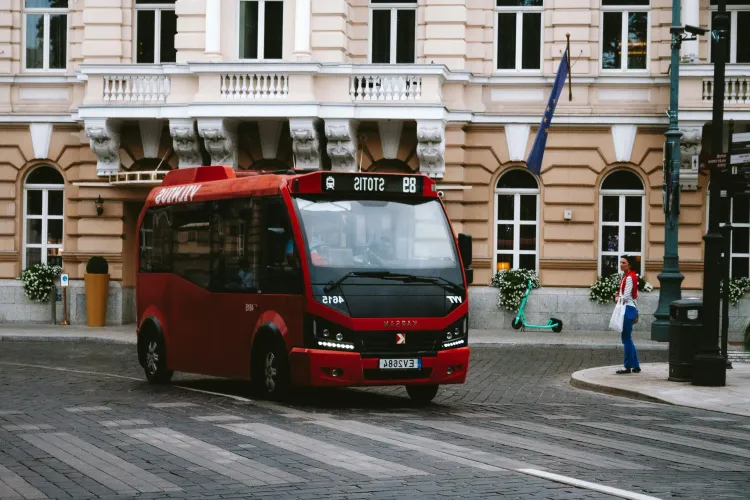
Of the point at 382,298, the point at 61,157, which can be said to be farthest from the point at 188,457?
the point at 61,157

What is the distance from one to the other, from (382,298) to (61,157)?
60.2ft

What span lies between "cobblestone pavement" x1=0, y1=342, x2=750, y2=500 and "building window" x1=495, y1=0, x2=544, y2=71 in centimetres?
1341

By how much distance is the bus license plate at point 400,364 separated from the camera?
15.0 metres

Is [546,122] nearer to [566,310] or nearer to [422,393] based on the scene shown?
[566,310]

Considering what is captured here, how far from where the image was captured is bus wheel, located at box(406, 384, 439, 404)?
15992mm

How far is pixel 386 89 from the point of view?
1152 inches

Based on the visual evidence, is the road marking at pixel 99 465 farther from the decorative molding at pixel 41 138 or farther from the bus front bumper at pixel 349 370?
the decorative molding at pixel 41 138

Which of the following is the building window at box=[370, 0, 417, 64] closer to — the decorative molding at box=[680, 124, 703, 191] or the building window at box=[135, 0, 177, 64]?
the building window at box=[135, 0, 177, 64]

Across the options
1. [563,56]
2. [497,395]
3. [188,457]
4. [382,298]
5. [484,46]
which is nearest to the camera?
[188,457]

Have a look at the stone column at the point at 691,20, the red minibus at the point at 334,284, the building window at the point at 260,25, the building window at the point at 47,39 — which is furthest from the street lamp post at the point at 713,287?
the building window at the point at 47,39

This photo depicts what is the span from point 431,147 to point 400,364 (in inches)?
583

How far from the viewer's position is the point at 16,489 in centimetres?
932

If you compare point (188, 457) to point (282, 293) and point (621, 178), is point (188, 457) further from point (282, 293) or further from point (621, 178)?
point (621, 178)

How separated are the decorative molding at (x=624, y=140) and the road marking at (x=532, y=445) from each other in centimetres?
1734
